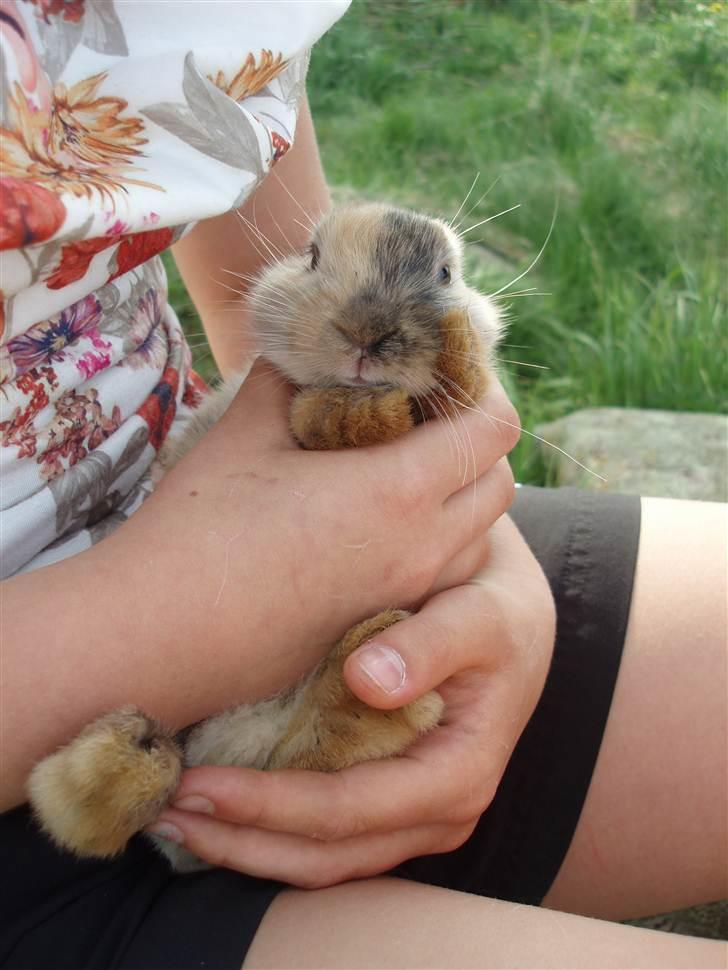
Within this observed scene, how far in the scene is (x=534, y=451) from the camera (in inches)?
90.7

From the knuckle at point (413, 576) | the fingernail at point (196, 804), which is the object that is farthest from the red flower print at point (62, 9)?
the fingernail at point (196, 804)

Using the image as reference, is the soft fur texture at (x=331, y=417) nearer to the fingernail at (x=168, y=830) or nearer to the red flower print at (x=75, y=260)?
the fingernail at (x=168, y=830)

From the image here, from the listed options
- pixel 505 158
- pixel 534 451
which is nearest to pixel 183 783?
pixel 534 451

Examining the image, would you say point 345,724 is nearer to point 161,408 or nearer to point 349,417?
point 349,417

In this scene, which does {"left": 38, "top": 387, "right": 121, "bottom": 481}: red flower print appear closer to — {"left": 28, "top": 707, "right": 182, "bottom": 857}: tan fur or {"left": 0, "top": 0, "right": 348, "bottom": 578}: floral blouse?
{"left": 0, "top": 0, "right": 348, "bottom": 578}: floral blouse

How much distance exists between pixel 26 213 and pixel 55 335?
24 cm

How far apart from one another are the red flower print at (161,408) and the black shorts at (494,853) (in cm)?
49

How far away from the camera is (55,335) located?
3.44ft

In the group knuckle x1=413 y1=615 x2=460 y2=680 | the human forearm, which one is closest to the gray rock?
the human forearm

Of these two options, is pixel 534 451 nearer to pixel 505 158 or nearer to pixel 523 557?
pixel 523 557

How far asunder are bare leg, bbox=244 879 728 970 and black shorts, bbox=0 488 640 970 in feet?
0.13

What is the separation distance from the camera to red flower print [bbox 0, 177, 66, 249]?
0.81 meters

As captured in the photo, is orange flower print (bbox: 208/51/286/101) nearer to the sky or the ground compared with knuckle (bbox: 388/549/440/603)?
nearer to the sky

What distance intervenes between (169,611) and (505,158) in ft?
10.2
